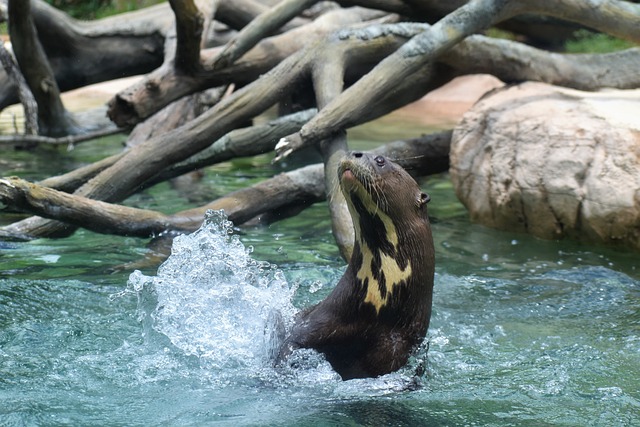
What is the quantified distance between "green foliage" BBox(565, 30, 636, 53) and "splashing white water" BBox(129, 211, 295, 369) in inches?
393

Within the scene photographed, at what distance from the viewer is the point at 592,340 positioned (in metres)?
4.20

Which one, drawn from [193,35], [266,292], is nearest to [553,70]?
[193,35]

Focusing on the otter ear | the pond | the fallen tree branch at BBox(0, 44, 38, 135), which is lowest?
the pond

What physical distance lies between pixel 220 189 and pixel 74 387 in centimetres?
418

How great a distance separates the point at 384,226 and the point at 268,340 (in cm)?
72

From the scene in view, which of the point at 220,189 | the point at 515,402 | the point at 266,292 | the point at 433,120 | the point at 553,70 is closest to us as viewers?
the point at 515,402

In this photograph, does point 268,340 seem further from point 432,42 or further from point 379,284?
point 432,42

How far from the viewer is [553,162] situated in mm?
5527

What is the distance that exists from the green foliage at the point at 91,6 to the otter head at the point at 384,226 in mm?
16348

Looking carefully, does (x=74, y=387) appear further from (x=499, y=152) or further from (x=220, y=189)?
(x=220, y=189)

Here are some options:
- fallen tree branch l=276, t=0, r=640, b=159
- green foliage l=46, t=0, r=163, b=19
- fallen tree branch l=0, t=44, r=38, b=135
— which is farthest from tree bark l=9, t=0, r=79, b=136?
green foliage l=46, t=0, r=163, b=19

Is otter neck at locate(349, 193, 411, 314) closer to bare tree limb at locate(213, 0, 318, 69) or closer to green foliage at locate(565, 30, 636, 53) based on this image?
bare tree limb at locate(213, 0, 318, 69)

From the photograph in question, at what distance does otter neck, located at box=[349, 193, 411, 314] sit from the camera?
3527mm

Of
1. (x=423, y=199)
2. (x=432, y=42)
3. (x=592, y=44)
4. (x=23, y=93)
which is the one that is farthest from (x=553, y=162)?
(x=592, y=44)
